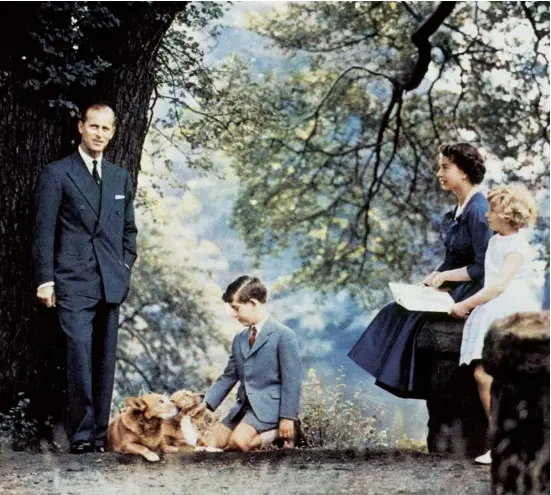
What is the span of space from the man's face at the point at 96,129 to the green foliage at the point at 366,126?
300 centimetres

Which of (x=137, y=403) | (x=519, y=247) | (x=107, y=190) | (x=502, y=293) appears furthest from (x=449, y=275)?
(x=107, y=190)

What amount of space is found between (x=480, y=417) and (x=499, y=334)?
239cm

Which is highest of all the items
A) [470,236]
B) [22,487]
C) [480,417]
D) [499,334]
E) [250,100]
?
[250,100]

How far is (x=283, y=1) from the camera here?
392 inches

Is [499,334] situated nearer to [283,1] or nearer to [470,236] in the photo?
[470,236]

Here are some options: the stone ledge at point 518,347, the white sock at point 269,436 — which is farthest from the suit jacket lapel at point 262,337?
the stone ledge at point 518,347

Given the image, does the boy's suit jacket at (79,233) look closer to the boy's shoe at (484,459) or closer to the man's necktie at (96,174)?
the man's necktie at (96,174)

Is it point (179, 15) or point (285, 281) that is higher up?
point (179, 15)

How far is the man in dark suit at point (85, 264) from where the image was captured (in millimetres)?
6305

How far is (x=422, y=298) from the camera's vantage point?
21.6ft

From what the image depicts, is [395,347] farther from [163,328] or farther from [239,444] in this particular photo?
[163,328]

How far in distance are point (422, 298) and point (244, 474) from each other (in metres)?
1.63

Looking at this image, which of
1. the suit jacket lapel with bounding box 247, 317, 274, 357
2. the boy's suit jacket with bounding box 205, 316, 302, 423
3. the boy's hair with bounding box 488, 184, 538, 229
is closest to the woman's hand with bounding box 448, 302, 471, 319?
the boy's hair with bounding box 488, 184, 538, 229

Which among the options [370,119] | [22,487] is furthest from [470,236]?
[370,119]
